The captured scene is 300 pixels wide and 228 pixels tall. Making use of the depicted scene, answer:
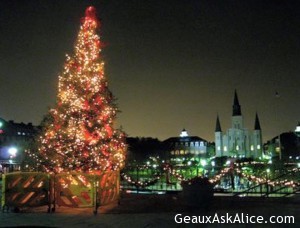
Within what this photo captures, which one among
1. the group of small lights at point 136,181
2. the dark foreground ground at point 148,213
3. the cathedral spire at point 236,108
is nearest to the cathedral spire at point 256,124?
the cathedral spire at point 236,108

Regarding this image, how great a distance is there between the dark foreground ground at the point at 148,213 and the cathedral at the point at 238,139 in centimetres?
14925

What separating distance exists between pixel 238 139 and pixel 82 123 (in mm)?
154971

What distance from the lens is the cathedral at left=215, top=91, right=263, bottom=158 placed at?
537 ft

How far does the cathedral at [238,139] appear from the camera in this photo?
537 feet

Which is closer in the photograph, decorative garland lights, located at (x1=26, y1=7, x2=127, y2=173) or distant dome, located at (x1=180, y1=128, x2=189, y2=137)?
decorative garland lights, located at (x1=26, y1=7, x2=127, y2=173)

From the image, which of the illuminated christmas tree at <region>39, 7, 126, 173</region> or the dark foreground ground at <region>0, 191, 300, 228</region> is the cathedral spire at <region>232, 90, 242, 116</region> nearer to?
the illuminated christmas tree at <region>39, 7, 126, 173</region>

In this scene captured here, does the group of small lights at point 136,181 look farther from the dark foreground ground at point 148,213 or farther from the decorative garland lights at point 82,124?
the dark foreground ground at point 148,213

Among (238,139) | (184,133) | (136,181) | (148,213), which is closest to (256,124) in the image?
(238,139)

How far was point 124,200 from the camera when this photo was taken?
1558 centimetres

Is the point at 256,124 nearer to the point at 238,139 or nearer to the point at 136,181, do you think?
the point at 238,139

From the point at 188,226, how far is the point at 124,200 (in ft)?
18.1

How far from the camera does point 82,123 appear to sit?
52.3ft

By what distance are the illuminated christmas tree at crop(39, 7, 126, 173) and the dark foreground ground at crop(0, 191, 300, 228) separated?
2.17 meters

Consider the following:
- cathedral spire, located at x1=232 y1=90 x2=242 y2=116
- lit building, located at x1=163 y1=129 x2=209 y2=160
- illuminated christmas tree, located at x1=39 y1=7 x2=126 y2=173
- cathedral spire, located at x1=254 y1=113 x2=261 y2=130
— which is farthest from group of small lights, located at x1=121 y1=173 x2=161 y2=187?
lit building, located at x1=163 y1=129 x2=209 y2=160
